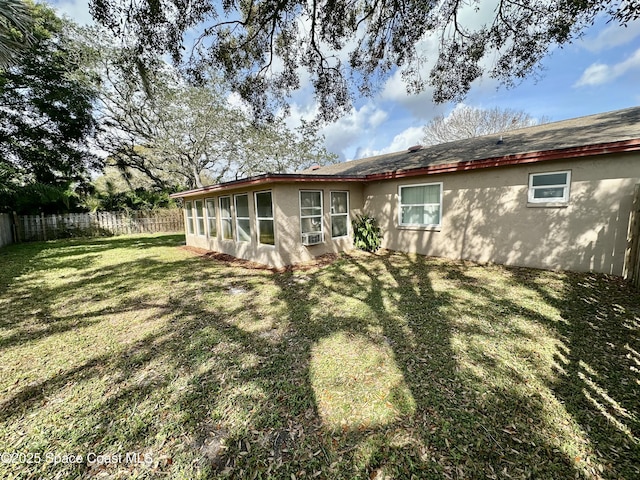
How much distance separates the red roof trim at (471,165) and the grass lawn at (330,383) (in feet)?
8.36

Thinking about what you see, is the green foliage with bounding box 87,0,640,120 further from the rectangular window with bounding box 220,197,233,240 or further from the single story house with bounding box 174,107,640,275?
the rectangular window with bounding box 220,197,233,240

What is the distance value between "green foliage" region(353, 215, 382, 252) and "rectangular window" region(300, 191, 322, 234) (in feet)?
5.42

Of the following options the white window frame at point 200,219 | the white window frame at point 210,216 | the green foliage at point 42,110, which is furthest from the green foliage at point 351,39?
the green foliage at point 42,110

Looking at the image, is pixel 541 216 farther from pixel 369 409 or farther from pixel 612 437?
pixel 369 409

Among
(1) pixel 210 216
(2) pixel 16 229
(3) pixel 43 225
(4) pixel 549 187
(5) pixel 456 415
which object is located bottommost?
(5) pixel 456 415

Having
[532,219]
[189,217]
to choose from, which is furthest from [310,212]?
[189,217]

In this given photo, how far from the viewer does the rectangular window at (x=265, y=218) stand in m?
7.61

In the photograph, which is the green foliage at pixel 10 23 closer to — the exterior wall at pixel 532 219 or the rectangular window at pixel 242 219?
the rectangular window at pixel 242 219

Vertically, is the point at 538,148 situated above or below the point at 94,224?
above

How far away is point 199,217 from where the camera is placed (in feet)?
37.0

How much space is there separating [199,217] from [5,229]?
9647mm

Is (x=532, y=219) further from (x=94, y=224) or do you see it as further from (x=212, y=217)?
(x=94, y=224)

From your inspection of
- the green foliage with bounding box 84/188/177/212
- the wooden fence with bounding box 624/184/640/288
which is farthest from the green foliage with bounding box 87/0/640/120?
the green foliage with bounding box 84/188/177/212

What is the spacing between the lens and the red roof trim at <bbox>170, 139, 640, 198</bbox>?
518 centimetres
